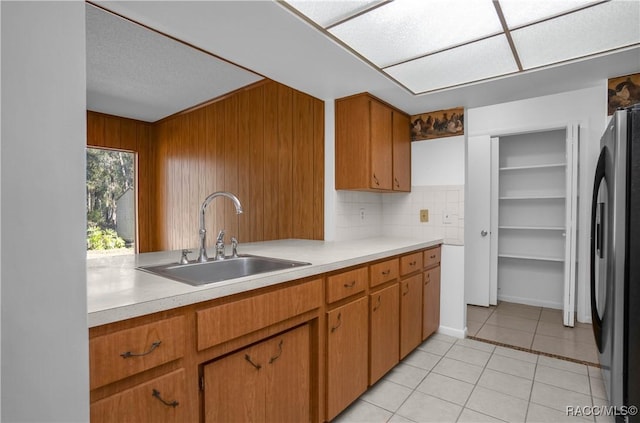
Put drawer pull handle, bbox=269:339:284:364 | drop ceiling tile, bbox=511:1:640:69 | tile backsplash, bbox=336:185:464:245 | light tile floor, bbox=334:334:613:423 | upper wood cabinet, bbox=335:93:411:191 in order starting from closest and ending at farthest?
drawer pull handle, bbox=269:339:284:364 < drop ceiling tile, bbox=511:1:640:69 < light tile floor, bbox=334:334:613:423 < upper wood cabinet, bbox=335:93:411:191 < tile backsplash, bbox=336:185:464:245

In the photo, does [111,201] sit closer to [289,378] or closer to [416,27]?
[289,378]

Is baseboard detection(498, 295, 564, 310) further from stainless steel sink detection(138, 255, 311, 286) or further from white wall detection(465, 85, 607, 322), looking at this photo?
stainless steel sink detection(138, 255, 311, 286)

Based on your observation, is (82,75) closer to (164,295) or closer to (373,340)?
(164,295)

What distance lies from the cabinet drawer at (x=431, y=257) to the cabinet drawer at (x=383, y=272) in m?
0.56

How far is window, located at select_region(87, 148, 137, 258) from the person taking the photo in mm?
4582

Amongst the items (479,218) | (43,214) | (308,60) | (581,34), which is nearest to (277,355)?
(43,214)

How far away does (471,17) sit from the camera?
159 centimetres

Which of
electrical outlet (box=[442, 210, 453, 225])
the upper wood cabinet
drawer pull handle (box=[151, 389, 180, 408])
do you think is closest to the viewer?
drawer pull handle (box=[151, 389, 180, 408])

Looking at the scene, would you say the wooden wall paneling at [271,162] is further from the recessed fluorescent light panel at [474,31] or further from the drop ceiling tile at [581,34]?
the drop ceiling tile at [581,34]

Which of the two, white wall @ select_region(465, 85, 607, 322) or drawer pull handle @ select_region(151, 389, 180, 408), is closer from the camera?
drawer pull handle @ select_region(151, 389, 180, 408)

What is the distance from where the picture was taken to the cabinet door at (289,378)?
1.44 meters

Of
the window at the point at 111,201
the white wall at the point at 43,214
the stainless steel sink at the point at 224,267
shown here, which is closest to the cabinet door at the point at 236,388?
the stainless steel sink at the point at 224,267

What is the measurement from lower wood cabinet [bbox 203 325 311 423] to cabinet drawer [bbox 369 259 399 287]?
62 centimetres

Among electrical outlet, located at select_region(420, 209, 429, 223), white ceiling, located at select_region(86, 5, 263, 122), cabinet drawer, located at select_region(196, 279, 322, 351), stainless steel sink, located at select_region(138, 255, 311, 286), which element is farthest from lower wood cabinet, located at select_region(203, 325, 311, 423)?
white ceiling, located at select_region(86, 5, 263, 122)
